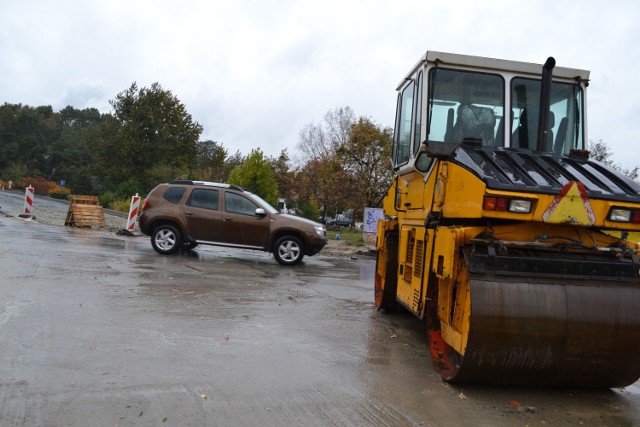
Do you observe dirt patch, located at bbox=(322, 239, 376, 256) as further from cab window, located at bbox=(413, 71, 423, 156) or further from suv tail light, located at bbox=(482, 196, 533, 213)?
suv tail light, located at bbox=(482, 196, 533, 213)

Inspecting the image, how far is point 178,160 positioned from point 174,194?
38.6 metres

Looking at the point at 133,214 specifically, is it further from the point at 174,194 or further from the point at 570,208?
the point at 570,208

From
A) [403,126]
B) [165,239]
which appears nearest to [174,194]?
[165,239]

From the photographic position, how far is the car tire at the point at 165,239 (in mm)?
13391

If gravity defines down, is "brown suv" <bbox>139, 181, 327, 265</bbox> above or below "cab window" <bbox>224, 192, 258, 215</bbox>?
below

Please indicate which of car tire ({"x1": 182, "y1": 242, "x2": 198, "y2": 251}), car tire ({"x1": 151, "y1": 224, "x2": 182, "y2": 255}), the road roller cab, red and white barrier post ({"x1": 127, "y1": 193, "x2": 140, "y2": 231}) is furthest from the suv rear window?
the road roller cab

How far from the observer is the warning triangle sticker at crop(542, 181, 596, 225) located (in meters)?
4.40

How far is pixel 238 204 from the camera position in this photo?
1354 centimetres

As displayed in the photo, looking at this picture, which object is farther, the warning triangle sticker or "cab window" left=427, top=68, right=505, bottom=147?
A: "cab window" left=427, top=68, right=505, bottom=147

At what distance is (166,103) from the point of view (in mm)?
51969

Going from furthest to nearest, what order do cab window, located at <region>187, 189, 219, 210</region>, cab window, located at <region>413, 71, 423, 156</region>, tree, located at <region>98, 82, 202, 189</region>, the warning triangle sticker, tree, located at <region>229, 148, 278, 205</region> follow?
tree, located at <region>98, 82, 202, 189</region> → tree, located at <region>229, 148, 278, 205</region> → cab window, located at <region>187, 189, 219, 210</region> → cab window, located at <region>413, 71, 423, 156</region> → the warning triangle sticker

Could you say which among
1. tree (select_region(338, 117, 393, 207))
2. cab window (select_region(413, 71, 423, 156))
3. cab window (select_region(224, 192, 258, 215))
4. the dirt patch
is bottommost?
the dirt patch

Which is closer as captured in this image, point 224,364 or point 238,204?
point 224,364

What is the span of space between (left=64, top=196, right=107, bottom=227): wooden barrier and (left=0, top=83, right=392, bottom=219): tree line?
48.3 feet
